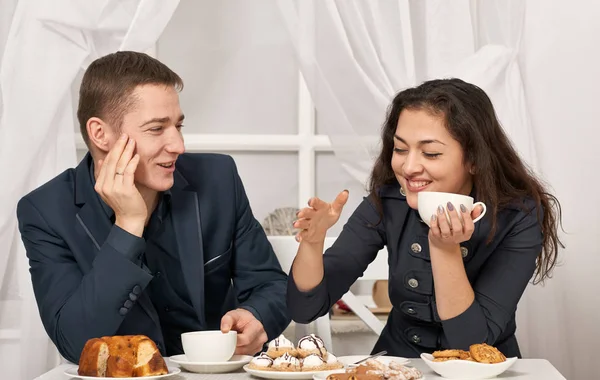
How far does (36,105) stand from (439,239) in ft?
4.57

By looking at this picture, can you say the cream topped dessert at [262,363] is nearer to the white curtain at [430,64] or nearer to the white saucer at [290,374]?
the white saucer at [290,374]

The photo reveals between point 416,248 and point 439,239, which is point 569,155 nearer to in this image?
point 416,248

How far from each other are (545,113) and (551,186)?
27 centimetres

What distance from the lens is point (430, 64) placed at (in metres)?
2.62

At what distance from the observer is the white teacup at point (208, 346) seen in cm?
145

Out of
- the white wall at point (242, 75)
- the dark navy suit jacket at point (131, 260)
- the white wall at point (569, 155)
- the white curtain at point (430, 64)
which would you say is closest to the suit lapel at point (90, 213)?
the dark navy suit jacket at point (131, 260)

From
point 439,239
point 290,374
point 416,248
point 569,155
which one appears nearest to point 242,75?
point 569,155

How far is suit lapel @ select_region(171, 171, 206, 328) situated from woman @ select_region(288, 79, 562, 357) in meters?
0.24

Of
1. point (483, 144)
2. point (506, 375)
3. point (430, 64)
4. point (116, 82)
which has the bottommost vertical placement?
point (506, 375)

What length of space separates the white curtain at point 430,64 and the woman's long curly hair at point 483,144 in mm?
659

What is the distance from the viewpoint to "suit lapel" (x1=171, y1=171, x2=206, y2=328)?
1.92 m

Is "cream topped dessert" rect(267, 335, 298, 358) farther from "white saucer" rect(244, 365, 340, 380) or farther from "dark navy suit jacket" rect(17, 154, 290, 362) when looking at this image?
"dark navy suit jacket" rect(17, 154, 290, 362)

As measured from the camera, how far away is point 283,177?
3.11m

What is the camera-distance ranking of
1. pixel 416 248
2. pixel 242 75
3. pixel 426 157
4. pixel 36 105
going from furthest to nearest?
pixel 242 75
pixel 36 105
pixel 416 248
pixel 426 157
